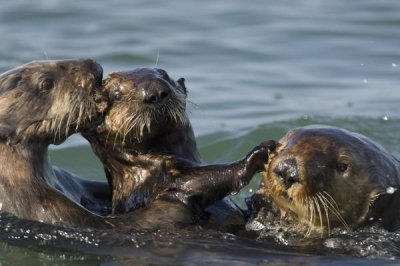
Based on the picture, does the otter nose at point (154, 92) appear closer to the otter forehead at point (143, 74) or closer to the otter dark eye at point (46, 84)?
the otter forehead at point (143, 74)

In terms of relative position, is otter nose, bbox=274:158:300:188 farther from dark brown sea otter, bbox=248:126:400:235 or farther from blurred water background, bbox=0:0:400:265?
blurred water background, bbox=0:0:400:265

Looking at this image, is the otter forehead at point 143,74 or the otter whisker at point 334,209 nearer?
the otter whisker at point 334,209

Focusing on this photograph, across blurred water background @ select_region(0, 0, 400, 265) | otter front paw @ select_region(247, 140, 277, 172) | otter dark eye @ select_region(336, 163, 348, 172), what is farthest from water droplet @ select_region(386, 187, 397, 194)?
blurred water background @ select_region(0, 0, 400, 265)

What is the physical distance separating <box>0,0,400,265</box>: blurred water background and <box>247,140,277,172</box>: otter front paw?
2.44 m

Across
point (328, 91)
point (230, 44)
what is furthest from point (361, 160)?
point (230, 44)

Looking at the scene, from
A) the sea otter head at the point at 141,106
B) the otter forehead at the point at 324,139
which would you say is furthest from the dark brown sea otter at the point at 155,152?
the otter forehead at the point at 324,139

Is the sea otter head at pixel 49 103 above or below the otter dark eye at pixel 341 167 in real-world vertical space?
above

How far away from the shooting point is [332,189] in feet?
22.7

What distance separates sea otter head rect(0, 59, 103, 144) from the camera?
23.7 feet

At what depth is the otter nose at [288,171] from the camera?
682 cm

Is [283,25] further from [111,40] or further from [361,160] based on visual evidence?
Result: [361,160]

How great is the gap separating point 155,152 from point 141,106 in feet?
1.40

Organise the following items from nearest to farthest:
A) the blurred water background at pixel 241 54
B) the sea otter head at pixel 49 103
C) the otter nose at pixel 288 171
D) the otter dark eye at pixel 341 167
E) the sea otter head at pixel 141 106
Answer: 1. the otter nose at pixel 288 171
2. the otter dark eye at pixel 341 167
3. the sea otter head at pixel 49 103
4. the sea otter head at pixel 141 106
5. the blurred water background at pixel 241 54

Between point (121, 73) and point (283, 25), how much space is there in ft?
26.7
